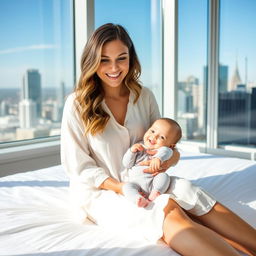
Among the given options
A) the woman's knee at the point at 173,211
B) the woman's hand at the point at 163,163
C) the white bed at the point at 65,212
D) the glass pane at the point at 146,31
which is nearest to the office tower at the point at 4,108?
the white bed at the point at 65,212

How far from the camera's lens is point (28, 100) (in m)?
3.18


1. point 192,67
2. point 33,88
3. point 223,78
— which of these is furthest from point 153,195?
point 192,67

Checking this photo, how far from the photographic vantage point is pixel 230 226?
4.66 ft

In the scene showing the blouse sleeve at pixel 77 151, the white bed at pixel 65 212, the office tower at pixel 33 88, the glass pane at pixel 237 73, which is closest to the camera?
the white bed at pixel 65 212

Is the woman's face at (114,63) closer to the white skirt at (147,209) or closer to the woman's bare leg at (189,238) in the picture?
the white skirt at (147,209)

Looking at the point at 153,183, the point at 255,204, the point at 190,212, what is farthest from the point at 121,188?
the point at 255,204

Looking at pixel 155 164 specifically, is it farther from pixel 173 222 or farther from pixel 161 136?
pixel 173 222

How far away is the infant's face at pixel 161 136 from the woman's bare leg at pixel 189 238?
14.3 inches

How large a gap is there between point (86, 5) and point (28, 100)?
3.15ft

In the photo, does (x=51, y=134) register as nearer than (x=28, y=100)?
No

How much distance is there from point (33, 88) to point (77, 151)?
1689 mm

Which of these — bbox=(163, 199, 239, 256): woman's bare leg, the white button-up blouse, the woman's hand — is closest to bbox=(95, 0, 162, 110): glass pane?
the white button-up blouse

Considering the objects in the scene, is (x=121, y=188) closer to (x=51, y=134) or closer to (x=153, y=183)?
(x=153, y=183)

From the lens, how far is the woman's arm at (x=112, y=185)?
5.28 feet
